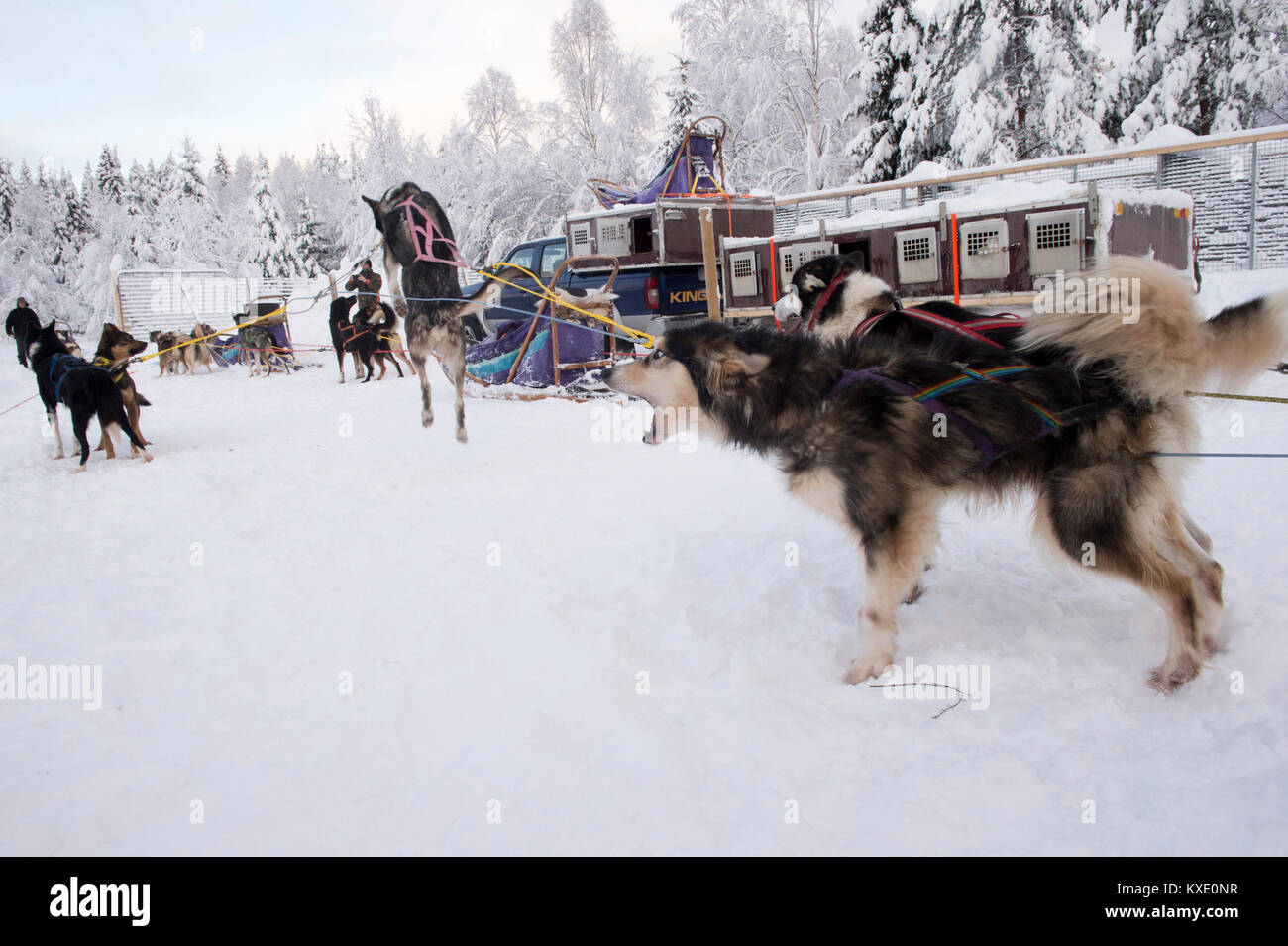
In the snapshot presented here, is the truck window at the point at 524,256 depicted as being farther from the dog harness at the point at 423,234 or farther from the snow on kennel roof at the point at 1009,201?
the dog harness at the point at 423,234

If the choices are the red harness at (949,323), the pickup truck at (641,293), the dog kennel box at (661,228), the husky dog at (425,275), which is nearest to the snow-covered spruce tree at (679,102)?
the dog kennel box at (661,228)

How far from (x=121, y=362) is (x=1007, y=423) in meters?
7.54

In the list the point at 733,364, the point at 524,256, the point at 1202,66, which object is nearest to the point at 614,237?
the point at 524,256

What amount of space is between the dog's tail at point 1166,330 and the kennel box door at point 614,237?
29.8ft

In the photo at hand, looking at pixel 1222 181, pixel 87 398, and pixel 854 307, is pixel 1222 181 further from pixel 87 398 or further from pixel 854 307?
pixel 87 398

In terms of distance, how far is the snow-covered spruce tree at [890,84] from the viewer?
1748 cm

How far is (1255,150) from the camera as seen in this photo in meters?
8.92

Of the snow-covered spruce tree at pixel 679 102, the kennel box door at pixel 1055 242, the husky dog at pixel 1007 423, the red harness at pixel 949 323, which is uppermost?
the snow-covered spruce tree at pixel 679 102

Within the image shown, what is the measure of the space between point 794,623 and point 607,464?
9.33ft

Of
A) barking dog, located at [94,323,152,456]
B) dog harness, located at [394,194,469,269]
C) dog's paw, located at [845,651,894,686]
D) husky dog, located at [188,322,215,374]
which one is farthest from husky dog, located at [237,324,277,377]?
dog's paw, located at [845,651,894,686]

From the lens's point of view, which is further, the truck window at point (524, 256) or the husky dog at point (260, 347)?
the husky dog at point (260, 347)

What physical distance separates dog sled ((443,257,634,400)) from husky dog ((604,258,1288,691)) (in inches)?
223

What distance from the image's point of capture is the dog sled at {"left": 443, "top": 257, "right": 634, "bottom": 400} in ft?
27.8

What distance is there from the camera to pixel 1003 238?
7316 millimetres
